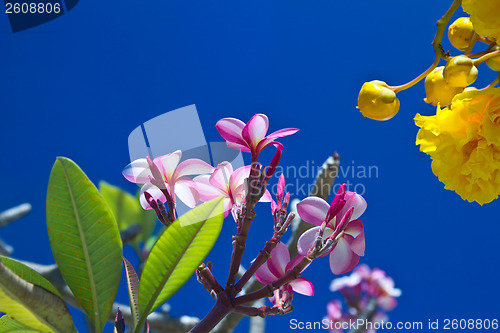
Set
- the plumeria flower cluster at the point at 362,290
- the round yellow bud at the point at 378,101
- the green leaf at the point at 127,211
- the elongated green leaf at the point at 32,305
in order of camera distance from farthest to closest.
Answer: the plumeria flower cluster at the point at 362,290
the green leaf at the point at 127,211
the round yellow bud at the point at 378,101
the elongated green leaf at the point at 32,305

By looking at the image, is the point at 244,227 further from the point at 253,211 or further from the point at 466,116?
the point at 466,116

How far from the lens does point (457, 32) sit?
36 centimetres

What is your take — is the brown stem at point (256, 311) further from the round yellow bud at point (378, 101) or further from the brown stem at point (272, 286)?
the round yellow bud at point (378, 101)

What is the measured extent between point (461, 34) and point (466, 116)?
90 millimetres

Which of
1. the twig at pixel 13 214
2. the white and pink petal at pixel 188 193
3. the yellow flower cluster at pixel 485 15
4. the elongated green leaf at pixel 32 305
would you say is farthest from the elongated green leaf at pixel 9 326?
the twig at pixel 13 214

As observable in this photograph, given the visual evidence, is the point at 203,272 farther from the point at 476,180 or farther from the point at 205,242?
the point at 476,180

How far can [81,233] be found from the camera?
11.2 inches

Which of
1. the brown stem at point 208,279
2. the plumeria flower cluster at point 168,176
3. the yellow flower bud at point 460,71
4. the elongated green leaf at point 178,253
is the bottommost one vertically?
the brown stem at point 208,279

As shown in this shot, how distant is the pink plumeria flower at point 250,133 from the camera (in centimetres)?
32

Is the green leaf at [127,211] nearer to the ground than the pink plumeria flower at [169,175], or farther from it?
farther from it

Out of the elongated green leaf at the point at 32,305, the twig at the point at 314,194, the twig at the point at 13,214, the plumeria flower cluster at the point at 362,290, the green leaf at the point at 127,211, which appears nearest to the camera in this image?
the elongated green leaf at the point at 32,305

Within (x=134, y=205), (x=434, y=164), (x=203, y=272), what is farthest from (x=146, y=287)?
(x=134, y=205)

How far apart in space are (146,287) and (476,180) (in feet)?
0.80

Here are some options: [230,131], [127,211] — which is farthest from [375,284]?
[230,131]
